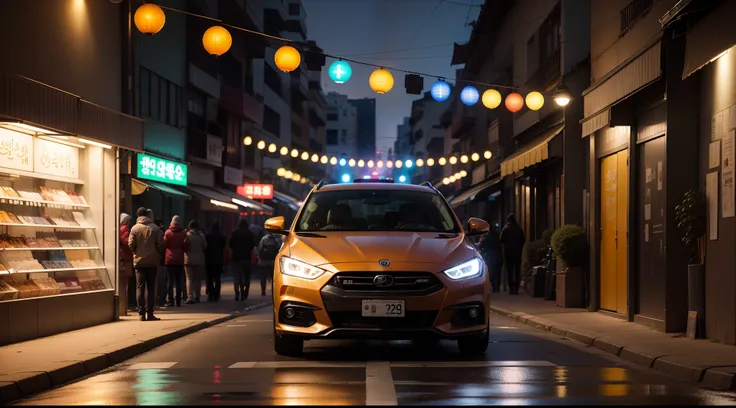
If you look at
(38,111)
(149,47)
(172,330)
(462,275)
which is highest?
(149,47)

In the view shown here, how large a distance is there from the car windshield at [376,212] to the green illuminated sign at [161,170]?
16.8m

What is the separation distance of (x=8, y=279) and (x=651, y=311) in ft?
31.3

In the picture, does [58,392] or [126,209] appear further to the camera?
[126,209]

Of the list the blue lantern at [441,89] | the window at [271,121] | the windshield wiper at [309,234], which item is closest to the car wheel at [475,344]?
the windshield wiper at [309,234]

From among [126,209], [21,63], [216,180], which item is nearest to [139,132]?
[126,209]

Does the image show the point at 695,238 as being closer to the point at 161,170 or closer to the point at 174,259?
the point at 174,259

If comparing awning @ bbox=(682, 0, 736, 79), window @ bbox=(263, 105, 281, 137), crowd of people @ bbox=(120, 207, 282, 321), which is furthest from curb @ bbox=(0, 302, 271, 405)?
window @ bbox=(263, 105, 281, 137)

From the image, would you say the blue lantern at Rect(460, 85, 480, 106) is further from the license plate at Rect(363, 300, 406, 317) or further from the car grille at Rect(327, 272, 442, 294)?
the license plate at Rect(363, 300, 406, 317)

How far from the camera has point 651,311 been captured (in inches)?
634

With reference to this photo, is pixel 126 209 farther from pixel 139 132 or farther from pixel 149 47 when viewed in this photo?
pixel 149 47

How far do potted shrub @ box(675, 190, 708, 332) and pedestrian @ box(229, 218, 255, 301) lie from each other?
13.6m

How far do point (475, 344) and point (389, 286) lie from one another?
5.02 ft

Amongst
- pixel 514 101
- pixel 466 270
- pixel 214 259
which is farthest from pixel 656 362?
pixel 514 101

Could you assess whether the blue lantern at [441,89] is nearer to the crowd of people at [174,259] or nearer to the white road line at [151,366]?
the crowd of people at [174,259]
